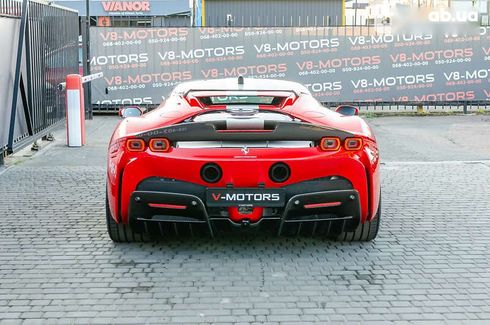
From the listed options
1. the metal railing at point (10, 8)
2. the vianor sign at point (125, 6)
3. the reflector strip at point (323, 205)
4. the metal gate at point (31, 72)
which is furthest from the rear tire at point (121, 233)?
the vianor sign at point (125, 6)

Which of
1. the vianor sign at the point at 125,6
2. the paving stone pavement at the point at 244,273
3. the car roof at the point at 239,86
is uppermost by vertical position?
the vianor sign at the point at 125,6

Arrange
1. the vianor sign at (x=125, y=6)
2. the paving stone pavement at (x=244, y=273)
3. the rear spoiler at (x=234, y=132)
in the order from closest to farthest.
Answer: the paving stone pavement at (x=244, y=273) < the rear spoiler at (x=234, y=132) < the vianor sign at (x=125, y=6)

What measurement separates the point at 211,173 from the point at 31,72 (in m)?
5.78

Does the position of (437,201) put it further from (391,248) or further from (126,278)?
(126,278)

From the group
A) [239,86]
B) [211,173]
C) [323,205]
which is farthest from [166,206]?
[239,86]

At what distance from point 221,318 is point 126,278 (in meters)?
1.04

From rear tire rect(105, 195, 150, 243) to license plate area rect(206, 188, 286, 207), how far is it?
873 mm

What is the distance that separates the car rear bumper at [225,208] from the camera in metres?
4.91

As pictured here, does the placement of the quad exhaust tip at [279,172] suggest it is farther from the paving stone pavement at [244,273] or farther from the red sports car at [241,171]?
the paving stone pavement at [244,273]

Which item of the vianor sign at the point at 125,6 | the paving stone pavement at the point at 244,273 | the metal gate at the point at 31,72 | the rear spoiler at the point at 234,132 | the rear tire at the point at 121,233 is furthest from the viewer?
the vianor sign at the point at 125,6

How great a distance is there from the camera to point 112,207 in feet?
17.1

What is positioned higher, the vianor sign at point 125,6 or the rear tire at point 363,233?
the vianor sign at point 125,6

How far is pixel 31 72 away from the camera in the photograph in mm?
9781

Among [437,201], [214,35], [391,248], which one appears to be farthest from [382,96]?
[391,248]
